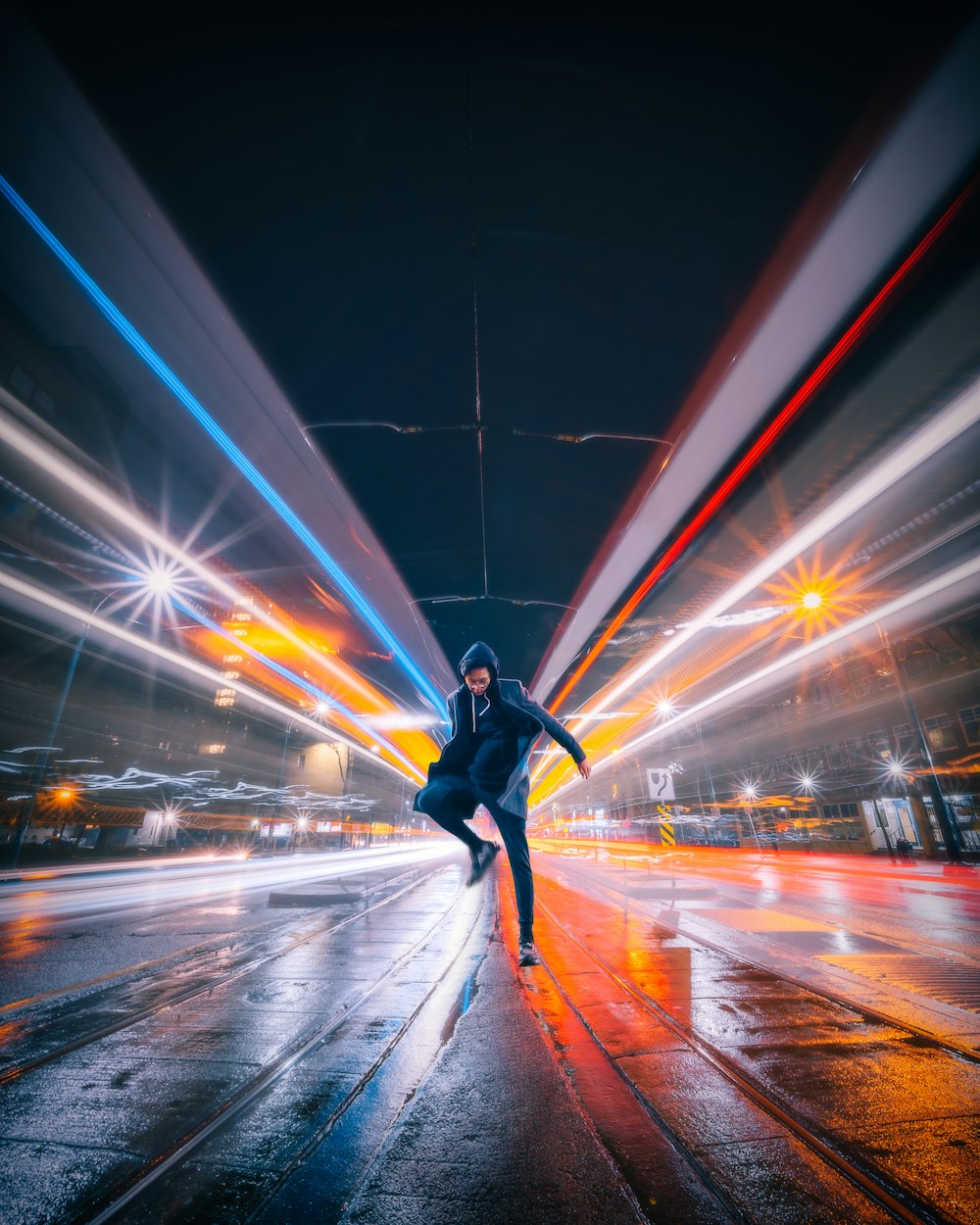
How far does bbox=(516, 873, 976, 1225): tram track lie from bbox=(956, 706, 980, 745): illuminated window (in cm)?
2107

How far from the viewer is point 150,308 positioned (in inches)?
188

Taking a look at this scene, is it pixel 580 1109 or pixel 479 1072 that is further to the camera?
pixel 479 1072

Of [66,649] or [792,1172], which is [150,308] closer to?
[792,1172]

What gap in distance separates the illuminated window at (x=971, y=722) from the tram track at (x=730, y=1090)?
2107cm

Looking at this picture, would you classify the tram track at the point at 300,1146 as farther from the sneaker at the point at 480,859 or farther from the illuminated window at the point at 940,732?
the illuminated window at the point at 940,732

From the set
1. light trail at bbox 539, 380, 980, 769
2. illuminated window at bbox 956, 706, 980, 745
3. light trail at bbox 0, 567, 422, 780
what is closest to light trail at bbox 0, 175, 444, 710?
light trail at bbox 539, 380, 980, 769

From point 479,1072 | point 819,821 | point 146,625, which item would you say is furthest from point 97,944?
point 819,821

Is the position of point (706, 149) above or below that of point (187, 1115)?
above

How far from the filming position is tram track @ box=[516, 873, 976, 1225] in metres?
1.10

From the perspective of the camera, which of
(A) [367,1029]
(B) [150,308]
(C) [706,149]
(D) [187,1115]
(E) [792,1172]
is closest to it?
(E) [792,1172]

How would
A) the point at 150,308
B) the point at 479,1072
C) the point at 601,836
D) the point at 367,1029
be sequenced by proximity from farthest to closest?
the point at 601,836
the point at 150,308
the point at 367,1029
the point at 479,1072

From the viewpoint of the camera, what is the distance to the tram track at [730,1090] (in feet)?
3.61

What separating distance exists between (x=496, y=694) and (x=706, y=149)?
4.38 metres

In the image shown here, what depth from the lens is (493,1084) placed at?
1.76 metres
